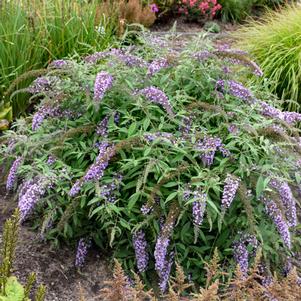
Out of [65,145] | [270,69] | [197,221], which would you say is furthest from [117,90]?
[270,69]

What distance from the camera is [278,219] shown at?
316 centimetres

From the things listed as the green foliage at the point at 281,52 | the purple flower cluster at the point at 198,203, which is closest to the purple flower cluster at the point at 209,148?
the purple flower cluster at the point at 198,203

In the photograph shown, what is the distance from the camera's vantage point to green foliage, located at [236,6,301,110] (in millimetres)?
5566

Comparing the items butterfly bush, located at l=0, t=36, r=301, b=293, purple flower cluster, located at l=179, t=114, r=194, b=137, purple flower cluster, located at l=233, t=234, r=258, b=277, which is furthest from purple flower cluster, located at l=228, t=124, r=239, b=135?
purple flower cluster, located at l=233, t=234, r=258, b=277

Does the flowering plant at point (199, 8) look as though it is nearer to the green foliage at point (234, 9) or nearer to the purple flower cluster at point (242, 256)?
the green foliage at point (234, 9)

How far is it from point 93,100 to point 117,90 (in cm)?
19

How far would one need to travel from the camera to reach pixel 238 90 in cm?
360

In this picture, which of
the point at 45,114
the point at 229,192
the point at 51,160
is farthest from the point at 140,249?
the point at 45,114

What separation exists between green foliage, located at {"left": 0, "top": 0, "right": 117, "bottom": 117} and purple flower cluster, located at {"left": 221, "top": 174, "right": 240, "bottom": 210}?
2.15 metres

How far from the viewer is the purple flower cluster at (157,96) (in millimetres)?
3248

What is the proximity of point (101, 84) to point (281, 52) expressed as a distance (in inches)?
117

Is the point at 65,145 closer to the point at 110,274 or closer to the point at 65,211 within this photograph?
the point at 65,211

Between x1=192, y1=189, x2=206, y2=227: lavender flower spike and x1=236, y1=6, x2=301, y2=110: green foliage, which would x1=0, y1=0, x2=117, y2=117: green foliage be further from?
x1=192, y1=189, x2=206, y2=227: lavender flower spike

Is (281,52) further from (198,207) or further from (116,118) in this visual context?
(198,207)
